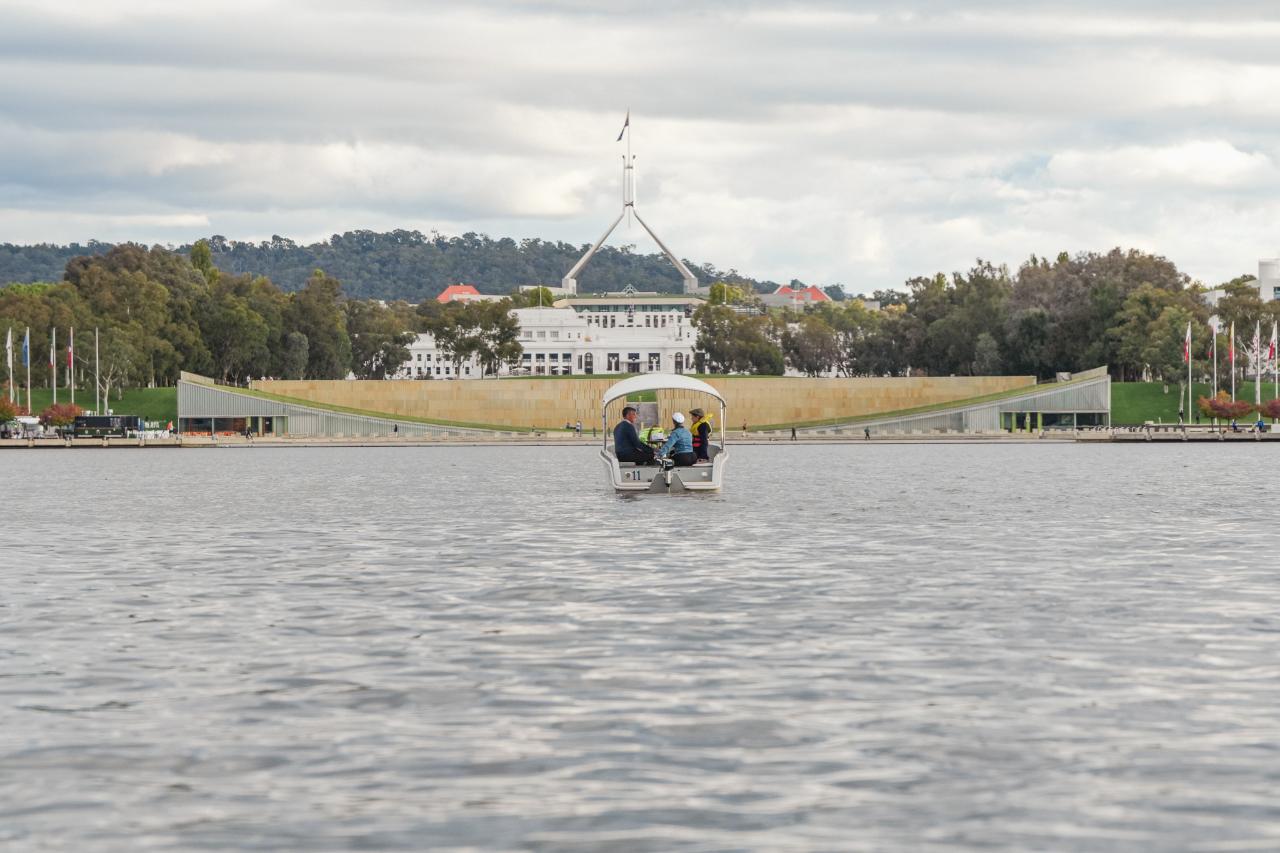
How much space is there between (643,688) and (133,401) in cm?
13412

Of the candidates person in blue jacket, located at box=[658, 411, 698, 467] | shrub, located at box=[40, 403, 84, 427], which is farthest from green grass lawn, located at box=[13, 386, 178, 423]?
person in blue jacket, located at box=[658, 411, 698, 467]

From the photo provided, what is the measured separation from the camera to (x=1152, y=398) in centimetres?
13925

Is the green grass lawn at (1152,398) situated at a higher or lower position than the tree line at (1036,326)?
lower

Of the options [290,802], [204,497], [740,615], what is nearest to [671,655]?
[740,615]

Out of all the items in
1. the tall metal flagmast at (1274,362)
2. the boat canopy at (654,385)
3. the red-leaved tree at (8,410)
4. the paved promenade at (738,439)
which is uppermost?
the tall metal flagmast at (1274,362)

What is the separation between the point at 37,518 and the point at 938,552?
24.0 m

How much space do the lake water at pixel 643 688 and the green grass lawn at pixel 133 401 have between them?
106 meters

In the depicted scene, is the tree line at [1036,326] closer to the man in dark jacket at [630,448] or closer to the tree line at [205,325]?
the tree line at [205,325]

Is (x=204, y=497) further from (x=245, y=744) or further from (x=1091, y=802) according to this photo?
(x=1091, y=802)

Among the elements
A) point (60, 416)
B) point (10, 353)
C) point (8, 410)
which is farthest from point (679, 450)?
point (8, 410)

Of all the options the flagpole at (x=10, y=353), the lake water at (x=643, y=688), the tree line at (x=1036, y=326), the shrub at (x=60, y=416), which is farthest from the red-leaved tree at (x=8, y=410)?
the lake water at (x=643, y=688)

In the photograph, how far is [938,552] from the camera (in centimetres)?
3200

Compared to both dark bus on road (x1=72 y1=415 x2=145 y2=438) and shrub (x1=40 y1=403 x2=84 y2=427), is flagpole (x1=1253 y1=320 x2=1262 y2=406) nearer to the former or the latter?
dark bus on road (x1=72 y1=415 x2=145 y2=438)

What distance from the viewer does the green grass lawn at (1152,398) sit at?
447 feet
